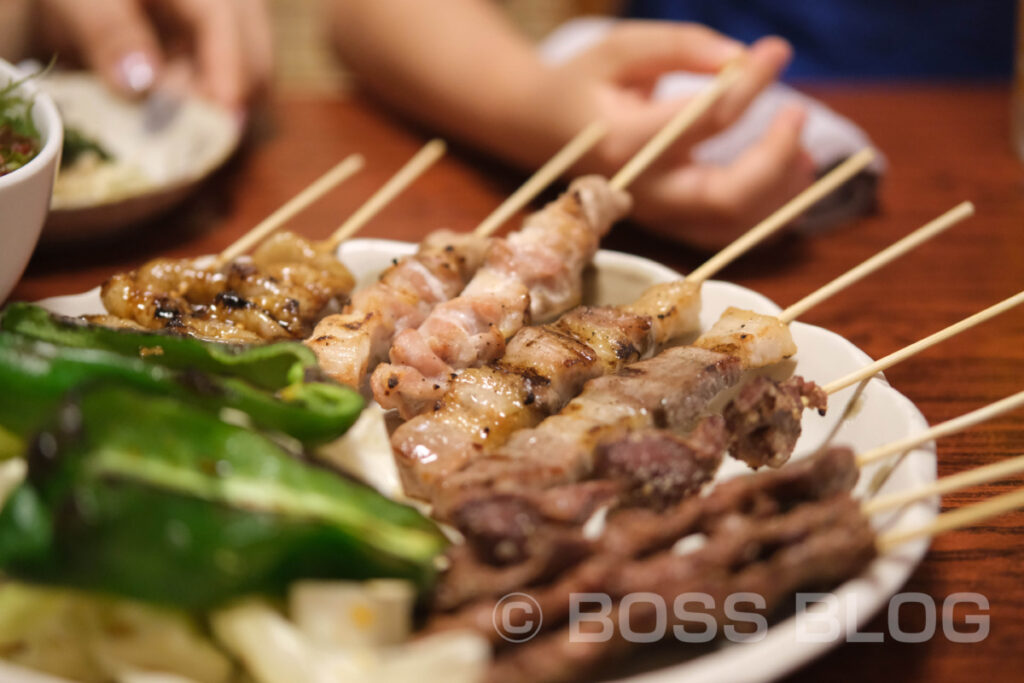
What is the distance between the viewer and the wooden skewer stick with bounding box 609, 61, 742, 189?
3367mm

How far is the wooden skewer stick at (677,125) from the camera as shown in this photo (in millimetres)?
3367

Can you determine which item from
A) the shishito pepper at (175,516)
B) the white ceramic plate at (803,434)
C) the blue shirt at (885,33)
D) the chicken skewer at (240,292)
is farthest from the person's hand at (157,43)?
the blue shirt at (885,33)

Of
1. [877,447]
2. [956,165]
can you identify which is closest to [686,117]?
[877,447]

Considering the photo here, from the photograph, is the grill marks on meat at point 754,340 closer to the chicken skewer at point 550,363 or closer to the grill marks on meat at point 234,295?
the chicken skewer at point 550,363

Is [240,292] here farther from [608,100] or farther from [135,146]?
[608,100]

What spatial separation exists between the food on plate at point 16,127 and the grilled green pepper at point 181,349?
0.67 metres

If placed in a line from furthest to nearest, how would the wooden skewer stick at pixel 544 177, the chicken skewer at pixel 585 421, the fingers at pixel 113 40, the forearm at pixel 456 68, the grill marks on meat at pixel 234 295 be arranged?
the forearm at pixel 456 68 < the fingers at pixel 113 40 < the wooden skewer stick at pixel 544 177 < the grill marks on meat at pixel 234 295 < the chicken skewer at pixel 585 421

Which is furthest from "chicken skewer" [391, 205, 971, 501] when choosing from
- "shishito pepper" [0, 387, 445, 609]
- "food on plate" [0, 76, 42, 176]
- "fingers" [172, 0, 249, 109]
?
"fingers" [172, 0, 249, 109]

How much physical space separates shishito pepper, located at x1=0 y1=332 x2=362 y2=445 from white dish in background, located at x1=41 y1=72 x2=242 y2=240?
169cm

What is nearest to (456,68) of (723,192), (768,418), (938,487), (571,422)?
Result: (723,192)

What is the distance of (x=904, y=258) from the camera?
12.6 ft

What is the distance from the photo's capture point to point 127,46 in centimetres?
429

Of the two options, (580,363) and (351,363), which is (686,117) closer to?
(580,363)

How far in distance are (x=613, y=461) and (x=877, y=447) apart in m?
0.74
